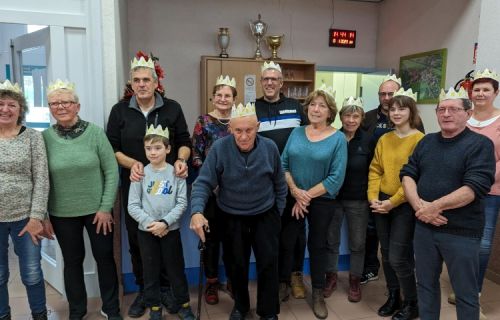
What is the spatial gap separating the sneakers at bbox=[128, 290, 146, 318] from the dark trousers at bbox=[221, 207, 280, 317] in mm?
653

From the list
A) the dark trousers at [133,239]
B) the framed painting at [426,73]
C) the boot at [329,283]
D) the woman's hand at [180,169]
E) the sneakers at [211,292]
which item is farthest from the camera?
the framed painting at [426,73]

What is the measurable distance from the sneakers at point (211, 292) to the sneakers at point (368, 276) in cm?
113

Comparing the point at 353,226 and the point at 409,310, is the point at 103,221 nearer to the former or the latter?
the point at 353,226

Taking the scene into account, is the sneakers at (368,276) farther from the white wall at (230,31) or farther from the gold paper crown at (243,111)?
the white wall at (230,31)

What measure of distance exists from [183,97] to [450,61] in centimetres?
339

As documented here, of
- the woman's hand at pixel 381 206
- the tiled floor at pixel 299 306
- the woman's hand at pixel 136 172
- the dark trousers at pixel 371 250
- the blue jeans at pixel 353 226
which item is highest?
the woman's hand at pixel 136 172

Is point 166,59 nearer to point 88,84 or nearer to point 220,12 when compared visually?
point 220,12

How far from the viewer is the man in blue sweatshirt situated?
207cm

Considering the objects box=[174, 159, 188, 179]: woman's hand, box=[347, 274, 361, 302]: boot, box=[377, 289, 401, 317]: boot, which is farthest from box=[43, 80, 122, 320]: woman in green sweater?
box=[377, 289, 401, 317]: boot

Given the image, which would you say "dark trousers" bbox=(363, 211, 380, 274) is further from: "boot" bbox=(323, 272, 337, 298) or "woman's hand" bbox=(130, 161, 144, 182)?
"woman's hand" bbox=(130, 161, 144, 182)

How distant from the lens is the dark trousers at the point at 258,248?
7.17 feet

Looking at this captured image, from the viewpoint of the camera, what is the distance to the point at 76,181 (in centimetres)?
211

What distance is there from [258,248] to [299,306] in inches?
27.6

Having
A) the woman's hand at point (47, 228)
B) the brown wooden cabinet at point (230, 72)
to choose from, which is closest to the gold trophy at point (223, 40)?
the brown wooden cabinet at point (230, 72)
